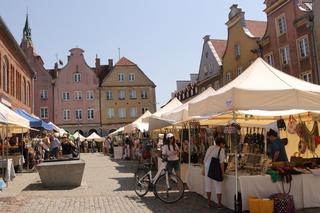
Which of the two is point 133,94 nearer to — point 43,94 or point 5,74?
point 43,94

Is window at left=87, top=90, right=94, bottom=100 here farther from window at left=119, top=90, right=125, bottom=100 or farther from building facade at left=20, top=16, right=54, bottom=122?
building facade at left=20, top=16, right=54, bottom=122

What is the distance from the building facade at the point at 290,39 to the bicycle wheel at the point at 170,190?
62.1 ft

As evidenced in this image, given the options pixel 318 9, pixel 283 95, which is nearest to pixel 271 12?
pixel 318 9

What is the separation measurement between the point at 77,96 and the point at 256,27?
3483cm

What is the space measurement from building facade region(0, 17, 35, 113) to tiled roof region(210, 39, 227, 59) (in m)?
20.7

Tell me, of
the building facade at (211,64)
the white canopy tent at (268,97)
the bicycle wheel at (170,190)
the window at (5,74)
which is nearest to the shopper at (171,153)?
the bicycle wheel at (170,190)

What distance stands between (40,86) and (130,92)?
45.4ft

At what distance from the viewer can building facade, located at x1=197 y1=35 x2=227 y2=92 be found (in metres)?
45.8

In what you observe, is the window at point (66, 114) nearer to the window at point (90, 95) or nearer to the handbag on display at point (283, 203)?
the window at point (90, 95)

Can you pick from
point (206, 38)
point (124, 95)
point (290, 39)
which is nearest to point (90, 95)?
point (124, 95)

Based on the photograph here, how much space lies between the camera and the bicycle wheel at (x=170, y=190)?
11.4m

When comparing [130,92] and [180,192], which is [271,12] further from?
[130,92]

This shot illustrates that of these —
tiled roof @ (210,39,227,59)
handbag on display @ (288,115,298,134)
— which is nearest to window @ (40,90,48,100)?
tiled roof @ (210,39,227,59)

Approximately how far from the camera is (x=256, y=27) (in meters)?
41.5
